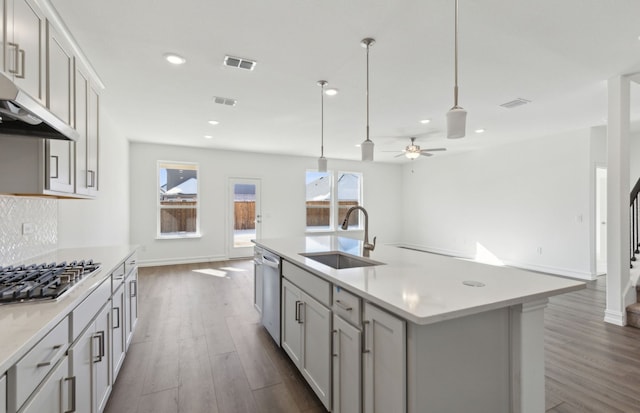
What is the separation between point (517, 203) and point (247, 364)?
614 cm

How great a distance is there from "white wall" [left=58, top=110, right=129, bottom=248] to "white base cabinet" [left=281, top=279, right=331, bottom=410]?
2366 mm

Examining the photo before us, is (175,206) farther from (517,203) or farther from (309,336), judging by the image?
(517,203)

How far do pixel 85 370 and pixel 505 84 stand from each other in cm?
431

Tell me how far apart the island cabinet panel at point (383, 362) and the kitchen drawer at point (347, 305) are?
0.05 m

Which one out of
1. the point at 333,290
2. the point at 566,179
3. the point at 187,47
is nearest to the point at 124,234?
the point at 187,47

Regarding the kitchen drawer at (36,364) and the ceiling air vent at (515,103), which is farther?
the ceiling air vent at (515,103)

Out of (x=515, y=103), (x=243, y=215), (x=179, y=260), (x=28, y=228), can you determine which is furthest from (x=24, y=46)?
(x=243, y=215)

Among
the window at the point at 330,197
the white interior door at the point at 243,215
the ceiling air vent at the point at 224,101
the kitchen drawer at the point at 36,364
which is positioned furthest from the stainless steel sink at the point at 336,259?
the window at the point at 330,197

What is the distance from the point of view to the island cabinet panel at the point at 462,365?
1.22 m

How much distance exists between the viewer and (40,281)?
151cm

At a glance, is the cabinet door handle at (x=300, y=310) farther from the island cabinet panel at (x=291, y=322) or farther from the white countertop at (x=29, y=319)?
the white countertop at (x=29, y=319)

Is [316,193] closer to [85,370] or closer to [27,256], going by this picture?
[27,256]

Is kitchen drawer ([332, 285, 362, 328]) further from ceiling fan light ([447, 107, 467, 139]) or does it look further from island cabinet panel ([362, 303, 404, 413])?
ceiling fan light ([447, 107, 467, 139])

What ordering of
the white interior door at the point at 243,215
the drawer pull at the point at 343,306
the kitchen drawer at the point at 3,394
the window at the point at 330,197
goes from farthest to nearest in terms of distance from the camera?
the window at the point at 330,197
the white interior door at the point at 243,215
the drawer pull at the point at 343,306
the kitchen drawer at the point at 3,394
